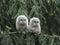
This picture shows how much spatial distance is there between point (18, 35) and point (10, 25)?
1.28 m

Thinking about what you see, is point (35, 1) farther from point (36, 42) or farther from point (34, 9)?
point (36, 42)

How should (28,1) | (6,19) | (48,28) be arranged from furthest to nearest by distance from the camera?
(48,28), (6,19), (28,1)

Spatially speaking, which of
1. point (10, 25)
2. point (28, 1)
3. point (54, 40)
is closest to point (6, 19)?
point (10, 25)

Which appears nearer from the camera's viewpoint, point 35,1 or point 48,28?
point 35,1

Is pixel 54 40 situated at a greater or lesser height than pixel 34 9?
lesser

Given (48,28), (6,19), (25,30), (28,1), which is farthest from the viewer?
(48,28)

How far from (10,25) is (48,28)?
4.83 ft

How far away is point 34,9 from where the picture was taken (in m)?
4.86

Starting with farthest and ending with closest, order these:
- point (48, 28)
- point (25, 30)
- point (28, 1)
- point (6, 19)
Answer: point (48, 28) → point (6, 19) → point (28, 1) → point (25, 30)

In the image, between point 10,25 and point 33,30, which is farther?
point 10,25

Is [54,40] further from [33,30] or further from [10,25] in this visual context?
[10,25]

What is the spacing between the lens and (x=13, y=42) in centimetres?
488

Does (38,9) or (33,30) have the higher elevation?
(38,9)

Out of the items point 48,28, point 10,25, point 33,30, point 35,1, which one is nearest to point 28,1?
point 35,1
